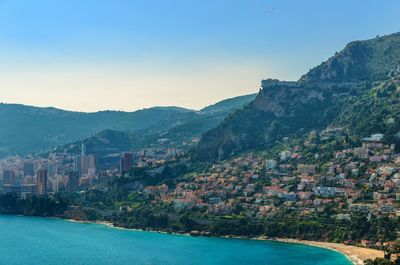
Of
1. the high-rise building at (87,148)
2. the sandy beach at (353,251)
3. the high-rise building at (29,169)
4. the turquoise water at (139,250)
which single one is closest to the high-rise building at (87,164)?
the high-rise building at (29,169)

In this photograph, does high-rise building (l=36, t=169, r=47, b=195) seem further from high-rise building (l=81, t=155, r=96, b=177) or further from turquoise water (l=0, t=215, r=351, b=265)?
turquoise water (l=0, t=215, r=351, b=265)

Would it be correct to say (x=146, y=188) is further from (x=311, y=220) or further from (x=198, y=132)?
(x=198, y=132)

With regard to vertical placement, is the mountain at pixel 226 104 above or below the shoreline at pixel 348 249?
above

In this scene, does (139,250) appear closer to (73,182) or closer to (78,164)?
(73,182)

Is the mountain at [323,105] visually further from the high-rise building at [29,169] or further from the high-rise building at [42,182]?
the high-rise building at [29,169]

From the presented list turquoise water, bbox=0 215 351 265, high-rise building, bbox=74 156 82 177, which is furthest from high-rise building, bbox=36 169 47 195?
turquoise water, bbox=0 215 351 265

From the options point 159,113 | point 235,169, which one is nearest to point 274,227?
point 235,169
